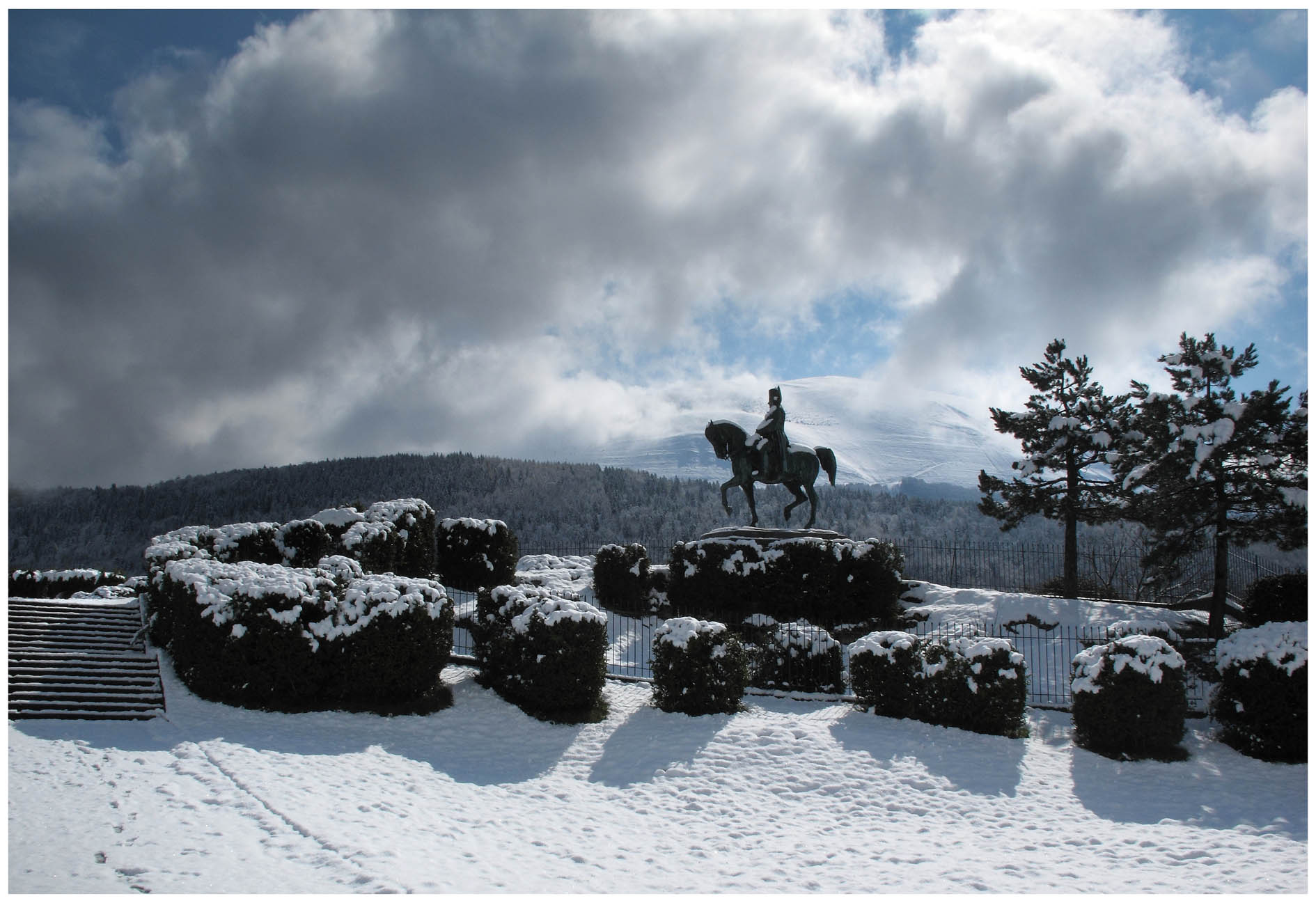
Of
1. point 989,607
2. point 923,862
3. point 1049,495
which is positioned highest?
point 1049,495

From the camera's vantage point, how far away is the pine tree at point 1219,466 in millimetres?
17234

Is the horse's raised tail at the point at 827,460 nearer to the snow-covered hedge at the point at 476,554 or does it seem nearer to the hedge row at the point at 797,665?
the hedge row at the point at 797,665

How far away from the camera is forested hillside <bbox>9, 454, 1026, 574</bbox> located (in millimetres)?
61750

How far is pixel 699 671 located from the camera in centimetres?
1270

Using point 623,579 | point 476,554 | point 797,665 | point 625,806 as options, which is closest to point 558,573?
point 476,554

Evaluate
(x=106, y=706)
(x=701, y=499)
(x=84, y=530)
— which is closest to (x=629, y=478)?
(x=701, y=499)

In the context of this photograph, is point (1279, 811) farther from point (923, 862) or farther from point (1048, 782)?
point (923, 862)

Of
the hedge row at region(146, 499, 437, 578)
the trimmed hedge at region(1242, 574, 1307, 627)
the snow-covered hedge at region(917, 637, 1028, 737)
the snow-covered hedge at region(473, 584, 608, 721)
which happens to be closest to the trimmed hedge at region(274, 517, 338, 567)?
the hedge row at region(146, 499, 437, 578)

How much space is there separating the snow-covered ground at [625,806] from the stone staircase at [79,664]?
470mm

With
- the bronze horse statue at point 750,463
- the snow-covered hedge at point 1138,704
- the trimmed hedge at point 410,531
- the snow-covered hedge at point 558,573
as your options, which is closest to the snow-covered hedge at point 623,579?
the snow-covered hedge at point 558,573

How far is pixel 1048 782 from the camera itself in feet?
35.3

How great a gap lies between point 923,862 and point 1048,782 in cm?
380

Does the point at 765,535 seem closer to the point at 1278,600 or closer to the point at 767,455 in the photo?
the point at 767,455

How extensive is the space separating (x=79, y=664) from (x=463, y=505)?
6713 cm
